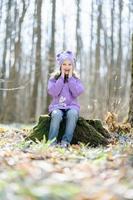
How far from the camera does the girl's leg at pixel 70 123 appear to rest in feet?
25.4

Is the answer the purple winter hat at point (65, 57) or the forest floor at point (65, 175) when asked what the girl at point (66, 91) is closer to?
the purple winter hat at point (65, 57)

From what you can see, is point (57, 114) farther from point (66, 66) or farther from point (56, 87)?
point (66, 66)

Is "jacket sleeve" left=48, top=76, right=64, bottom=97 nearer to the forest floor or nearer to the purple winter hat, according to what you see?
the purple winter hat

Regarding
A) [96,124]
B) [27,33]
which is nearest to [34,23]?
[27,33]

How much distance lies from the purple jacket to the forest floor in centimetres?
236

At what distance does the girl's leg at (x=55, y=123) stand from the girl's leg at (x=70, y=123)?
12cm

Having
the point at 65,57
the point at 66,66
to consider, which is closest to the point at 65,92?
the point at 66,66

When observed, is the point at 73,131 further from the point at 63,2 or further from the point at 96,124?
the point at 63,2

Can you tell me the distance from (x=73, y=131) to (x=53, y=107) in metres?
0.49

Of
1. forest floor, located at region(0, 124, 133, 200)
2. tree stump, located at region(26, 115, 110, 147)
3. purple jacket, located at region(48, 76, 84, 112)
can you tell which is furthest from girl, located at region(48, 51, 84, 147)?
forest floor, located at region(0, 124, 133, 200)

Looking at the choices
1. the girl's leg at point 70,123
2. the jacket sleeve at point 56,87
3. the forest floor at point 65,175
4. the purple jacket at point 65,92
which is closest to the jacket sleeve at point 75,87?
the purple jacket at point 65,92

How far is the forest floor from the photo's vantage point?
3561 mm

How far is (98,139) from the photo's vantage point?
26.3 feet

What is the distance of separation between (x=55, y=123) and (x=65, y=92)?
58 cm
